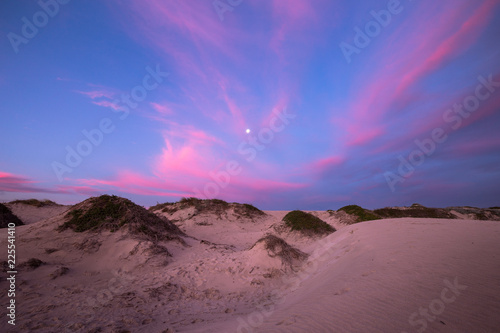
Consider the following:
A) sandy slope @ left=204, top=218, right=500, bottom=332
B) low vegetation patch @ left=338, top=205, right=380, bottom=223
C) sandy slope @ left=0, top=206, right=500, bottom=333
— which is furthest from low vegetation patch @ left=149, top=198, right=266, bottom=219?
sandy slope @ left=204, top=218, right=500, bottom=332

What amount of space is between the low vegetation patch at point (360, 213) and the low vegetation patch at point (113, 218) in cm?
1810

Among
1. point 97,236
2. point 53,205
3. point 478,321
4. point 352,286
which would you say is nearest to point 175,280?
point 97,236

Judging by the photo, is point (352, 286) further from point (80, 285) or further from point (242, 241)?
point (242, 241)

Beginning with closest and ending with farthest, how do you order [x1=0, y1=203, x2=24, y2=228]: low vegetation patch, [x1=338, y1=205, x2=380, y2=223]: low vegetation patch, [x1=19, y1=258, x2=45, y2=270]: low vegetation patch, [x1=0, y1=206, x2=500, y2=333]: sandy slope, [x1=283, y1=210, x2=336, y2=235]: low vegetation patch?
[x1=0, y1=206, x2=500, y2=333]: sandy slope < [x1=19, y1=258, x2=45, y2=270]: low vegetation patch < [x1=0, y1=203, x2=24, y2=228]: low vegetation patch < [x1=283, y1=210, x2=336, y2=235]: low vegetation patch < [x1=338, y1=205, x2=380, y2=223]: low vegetation patch

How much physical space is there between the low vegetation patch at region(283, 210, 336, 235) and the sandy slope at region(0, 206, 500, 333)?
7.94m

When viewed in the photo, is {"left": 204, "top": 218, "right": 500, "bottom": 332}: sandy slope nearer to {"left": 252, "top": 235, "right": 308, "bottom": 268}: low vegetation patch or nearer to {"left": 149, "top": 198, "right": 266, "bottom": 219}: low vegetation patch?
{"left": 252, "top": 235, "right": 308, "bottom": 268}: low vegetation patch

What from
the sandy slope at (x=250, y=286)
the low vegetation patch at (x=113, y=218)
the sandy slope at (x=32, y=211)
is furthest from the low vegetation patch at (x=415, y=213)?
the sandy slope at (x=32, y=211)

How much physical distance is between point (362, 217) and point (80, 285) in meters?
→ 22.6

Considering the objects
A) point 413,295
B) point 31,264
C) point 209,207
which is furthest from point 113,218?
point 209,207

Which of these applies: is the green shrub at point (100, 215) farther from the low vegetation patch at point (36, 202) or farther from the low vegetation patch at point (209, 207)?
the low vegetation patch at point (36, 202)

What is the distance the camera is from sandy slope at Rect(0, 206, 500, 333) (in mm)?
3096

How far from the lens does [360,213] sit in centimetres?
2222

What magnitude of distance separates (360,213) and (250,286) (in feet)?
61.3

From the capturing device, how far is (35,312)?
4.88 meters
